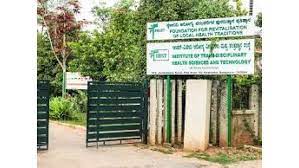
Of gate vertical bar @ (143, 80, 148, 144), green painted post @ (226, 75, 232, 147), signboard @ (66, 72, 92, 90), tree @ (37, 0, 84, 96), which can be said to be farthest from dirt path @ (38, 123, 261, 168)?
tree @ (37, 0, 84, 96)

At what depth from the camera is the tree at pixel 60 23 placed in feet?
60.7

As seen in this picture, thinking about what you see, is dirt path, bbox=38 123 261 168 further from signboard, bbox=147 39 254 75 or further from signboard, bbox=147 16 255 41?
signboard, bbox=147 16 255 41

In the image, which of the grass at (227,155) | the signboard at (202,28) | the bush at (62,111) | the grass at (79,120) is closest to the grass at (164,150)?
the grass at (227,155)

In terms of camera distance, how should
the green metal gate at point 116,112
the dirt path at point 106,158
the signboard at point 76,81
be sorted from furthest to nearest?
1. the signboard at point 76,81
2. the green metal gate at point 116,112
3. the dirt path at point 106,158

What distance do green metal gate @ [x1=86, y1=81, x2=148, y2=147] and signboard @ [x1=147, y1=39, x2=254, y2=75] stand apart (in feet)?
1.78

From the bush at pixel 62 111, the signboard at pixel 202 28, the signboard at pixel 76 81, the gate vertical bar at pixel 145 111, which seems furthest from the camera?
the signboard at pixel 76 81

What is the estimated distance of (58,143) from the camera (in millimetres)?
10023

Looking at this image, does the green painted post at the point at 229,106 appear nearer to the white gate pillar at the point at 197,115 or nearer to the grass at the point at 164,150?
the white gate pillar at the point at 197,115

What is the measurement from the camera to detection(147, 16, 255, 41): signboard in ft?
29.8

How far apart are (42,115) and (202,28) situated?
298cm

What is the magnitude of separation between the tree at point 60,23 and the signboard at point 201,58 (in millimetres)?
8734

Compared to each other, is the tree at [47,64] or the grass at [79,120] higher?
the tree at [47,64]

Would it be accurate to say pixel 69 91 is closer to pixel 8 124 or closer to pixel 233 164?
pixel 233 164

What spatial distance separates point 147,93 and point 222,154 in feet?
6.49
